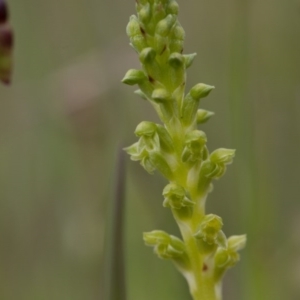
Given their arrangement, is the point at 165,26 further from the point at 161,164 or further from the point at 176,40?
the point at 161,164

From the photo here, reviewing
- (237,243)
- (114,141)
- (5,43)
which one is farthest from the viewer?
(114,141)

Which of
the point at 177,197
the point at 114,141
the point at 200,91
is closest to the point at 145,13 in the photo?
the point at 200,91

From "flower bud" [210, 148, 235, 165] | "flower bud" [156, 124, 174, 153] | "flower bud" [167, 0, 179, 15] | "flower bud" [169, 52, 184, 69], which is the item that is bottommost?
"flower bud" [210, 148, 235, 165]

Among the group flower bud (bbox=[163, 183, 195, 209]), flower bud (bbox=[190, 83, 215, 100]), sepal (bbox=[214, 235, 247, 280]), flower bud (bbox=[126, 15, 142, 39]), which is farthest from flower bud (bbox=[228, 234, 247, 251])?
flower bud (bbox=[126, 15, 142, 39])

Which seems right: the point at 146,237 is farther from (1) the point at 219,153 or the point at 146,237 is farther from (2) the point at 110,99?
(2) the point at 110,99

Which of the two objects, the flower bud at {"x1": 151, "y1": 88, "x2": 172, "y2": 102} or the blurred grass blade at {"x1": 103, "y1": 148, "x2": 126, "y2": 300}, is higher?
the flower bud at {"x1": 151, "y1": 88, "x2": 172, "y2": 102}

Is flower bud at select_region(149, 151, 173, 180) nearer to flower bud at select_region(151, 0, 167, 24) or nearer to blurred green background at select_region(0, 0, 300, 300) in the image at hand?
flower bud at select_region(151, 0, 167, 24)

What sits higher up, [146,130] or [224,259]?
[146,130]

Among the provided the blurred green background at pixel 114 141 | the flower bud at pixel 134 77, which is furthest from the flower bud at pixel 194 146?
the blurred green background at pixel 114 141

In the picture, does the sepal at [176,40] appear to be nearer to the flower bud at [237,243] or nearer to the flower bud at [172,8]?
the flower bud at [172,8]
